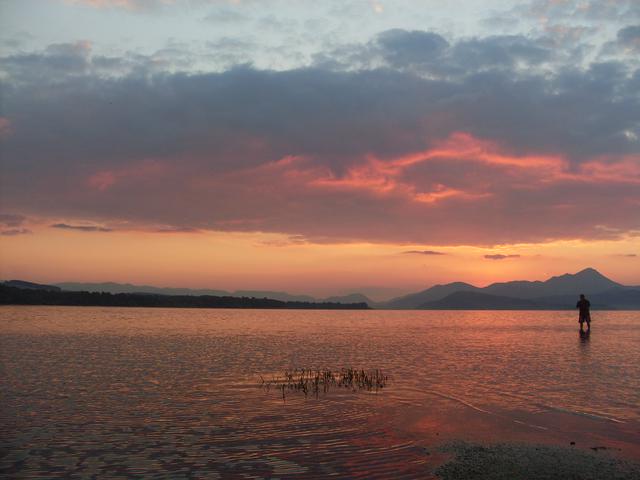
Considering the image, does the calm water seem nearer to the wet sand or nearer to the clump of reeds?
the wet sand

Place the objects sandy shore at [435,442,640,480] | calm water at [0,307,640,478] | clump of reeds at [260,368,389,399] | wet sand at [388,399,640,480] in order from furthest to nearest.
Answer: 1. clump of reeds at [260,368,389,399]
2. calm water at [0,307,640,478]
3. wet sand at [388,399,640,480]
4. sandy shore at [435,442,640,480]

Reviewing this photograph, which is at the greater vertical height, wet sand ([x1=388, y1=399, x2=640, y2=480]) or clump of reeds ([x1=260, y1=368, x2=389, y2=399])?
wet sand ([x1=388, y1=399, x2=640, y2=480])

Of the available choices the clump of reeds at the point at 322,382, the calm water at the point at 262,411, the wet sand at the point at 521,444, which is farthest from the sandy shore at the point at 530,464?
the clump of reeds at the point at 322,382

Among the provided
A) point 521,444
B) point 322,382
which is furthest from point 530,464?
point 322,382

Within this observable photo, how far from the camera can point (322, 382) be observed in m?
28.9

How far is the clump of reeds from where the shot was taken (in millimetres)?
26844

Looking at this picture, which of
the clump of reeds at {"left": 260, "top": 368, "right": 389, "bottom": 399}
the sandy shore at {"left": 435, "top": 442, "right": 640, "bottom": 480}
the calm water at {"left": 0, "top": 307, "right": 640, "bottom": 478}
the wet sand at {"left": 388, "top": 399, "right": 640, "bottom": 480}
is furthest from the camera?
the clump of reeds at {"left": 260, "top": 368, "right": 389, "bottom": 399}

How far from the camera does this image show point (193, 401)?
75.7 ft

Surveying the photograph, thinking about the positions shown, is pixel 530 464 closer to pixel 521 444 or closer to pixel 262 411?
pixel 521 444

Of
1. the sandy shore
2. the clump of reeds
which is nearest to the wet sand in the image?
the sandy shore

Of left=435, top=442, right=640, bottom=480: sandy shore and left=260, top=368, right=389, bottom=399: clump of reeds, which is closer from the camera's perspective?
left=435, top=442, right=640, bottom=480: sandy shore

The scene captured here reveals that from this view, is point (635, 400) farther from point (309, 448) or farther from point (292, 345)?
point (292, 345)

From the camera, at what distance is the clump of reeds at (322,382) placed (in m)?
26.8

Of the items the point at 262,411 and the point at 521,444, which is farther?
the point at 262,411
